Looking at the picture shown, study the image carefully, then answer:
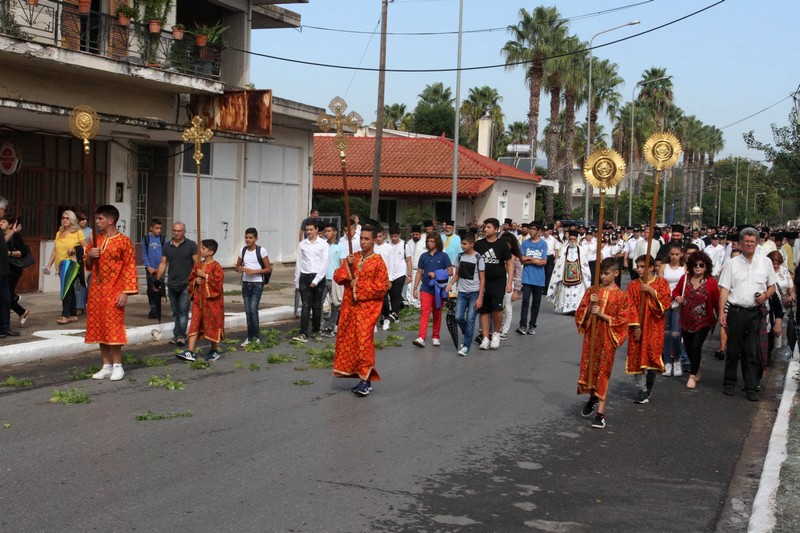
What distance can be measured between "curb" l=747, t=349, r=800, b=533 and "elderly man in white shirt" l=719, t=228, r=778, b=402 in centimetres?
64

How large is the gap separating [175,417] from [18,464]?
1825 millimetres

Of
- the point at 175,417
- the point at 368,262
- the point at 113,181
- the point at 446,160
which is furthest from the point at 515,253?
the point at 446,160

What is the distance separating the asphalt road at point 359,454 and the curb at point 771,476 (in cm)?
28

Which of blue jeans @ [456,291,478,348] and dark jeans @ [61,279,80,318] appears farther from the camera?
dark jeans @ [61,279,80,318]

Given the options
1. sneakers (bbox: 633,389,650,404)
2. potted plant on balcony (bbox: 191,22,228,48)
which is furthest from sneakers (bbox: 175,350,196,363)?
potted plant on balcony (bbox: 191,22,228,48)

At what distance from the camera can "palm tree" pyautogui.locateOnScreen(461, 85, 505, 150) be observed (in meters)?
76.8

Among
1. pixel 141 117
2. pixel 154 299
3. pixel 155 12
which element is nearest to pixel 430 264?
pixel 154 299

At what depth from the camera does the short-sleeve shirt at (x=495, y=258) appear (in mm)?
13531

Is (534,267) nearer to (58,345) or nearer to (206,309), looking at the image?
(206,309)


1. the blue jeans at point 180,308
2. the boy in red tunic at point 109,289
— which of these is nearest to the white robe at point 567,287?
the blue jeans at point 180,308

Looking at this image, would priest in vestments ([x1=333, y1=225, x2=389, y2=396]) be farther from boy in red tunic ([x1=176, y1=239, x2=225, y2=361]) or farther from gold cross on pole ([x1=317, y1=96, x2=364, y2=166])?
boy in red tunic ([x1=176, y1=239, x2=225, y2=361])

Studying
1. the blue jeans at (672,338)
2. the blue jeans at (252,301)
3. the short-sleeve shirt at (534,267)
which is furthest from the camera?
the short-sleeve shirt at (534,267)

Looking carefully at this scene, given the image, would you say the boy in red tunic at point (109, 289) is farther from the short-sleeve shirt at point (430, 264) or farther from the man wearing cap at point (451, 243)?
the man wearing cap at point (451, 243)

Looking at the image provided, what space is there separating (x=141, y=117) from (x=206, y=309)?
30.7 feet
